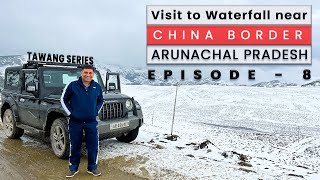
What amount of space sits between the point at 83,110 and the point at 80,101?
0.54 ft

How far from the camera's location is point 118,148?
25.7 ft

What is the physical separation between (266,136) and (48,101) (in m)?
9.45

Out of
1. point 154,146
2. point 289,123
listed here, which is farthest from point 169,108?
point 154,146

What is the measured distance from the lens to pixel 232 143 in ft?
37.5

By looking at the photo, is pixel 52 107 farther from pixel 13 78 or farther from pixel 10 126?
pixel 13 78

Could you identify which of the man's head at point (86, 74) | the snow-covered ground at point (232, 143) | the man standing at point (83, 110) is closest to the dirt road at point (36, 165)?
the man standing at point (83, 110)

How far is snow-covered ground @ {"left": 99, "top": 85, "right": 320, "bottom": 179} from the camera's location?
616 centimetres

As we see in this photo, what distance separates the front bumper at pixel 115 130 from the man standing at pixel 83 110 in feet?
3.19

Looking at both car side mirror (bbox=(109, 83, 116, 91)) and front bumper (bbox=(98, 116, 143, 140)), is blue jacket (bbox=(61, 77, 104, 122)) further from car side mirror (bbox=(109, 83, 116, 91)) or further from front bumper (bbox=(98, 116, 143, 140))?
car side mirror (bbox=(109, 83, 116, 91))

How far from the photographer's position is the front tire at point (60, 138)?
6.77 metres

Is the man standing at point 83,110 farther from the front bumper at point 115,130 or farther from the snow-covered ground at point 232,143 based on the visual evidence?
the front bumper at point 115,130

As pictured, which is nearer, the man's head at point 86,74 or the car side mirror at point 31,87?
the man's head at point 86,74

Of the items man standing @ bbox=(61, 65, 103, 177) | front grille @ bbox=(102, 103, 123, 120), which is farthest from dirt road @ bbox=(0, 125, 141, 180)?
front grille @ bbox=(102, 103, 123, 120)

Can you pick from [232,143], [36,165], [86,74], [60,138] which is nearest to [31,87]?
[60,138]
